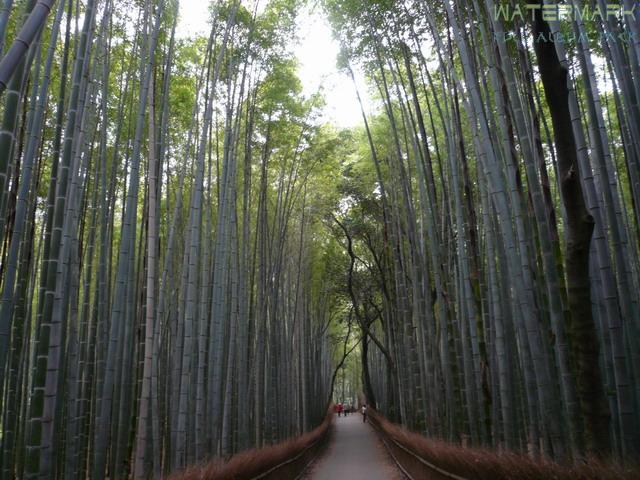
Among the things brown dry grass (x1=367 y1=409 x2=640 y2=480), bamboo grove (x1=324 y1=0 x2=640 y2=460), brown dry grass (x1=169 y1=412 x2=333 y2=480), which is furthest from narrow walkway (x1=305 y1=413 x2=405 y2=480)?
brown dry grass (x1=367 y1=409 x2=640 y2=480)

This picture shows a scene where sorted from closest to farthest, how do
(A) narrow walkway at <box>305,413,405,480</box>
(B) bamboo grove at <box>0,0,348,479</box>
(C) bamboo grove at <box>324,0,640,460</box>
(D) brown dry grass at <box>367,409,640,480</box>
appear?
(D) brown dry grass at <box>367,409,640,480</box> → (C) bamboo grove at <box>324,0,640,460</box> → (B) bamboo grove at <box>0,0,348,479</box> → (A) narrow walkway at <box>305,413,405,480</box>

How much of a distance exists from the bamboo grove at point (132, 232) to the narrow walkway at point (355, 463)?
40.3 inches

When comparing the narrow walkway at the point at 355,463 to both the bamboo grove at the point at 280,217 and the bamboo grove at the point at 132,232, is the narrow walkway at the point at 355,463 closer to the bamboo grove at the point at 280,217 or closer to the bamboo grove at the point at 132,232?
the bamboo grove at the point at 280,217

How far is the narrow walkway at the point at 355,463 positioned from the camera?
6621mm

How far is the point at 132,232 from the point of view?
10.5ft

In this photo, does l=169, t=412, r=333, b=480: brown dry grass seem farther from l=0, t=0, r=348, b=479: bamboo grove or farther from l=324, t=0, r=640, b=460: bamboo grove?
l=324, t=0, r=640, b=460: bamboo grove

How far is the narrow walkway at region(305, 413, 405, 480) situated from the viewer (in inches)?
261

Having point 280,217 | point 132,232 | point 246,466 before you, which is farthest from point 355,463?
point 132,232

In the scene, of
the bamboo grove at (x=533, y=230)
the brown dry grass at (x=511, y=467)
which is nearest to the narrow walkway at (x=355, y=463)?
the bamboo grove at (x=533, y=230)

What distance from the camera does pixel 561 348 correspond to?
279 cm

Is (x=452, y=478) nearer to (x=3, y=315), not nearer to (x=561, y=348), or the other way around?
(x=561, y=348)

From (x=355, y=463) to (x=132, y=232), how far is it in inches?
251

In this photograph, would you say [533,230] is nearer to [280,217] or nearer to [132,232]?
[132,232]

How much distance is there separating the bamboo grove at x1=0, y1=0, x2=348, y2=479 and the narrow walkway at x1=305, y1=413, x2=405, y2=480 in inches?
40.3
